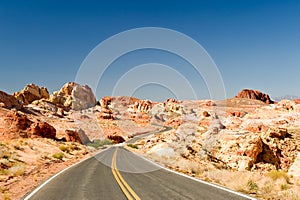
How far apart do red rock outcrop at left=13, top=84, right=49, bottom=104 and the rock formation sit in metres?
4.40

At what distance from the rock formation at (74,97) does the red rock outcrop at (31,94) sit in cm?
440

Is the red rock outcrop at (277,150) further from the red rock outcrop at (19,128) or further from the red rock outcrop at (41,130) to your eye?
the red rock outcrop at (41,130)

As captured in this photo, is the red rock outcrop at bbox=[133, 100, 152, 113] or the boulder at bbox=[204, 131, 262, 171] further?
the red rock outcrop at bbox=[133, 100, 152, 113]

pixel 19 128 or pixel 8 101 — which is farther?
pixel 8 101

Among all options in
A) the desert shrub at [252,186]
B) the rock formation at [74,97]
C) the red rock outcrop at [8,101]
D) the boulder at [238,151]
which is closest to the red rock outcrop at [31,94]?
the rock formation at [74,97]

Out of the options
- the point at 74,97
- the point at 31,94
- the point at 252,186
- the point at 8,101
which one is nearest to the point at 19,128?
the point at 252,186

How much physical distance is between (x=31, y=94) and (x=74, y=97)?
2093 cm

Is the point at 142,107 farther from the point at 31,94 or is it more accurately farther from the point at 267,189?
the point at 267,189

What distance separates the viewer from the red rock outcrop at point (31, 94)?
371 feet

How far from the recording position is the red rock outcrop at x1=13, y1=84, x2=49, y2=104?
11319 cm

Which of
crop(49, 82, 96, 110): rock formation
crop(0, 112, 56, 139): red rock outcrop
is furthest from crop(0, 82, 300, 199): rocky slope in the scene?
crop(49, 82, 96, 110): rock formation

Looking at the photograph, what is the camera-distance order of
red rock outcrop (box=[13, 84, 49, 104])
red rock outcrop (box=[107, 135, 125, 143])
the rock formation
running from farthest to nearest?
the rock formation → red rock outcrop (box=[13, 84, 49, 104]) → red rock outcrop (box=[107, 135, 125, 143])

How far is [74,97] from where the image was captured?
132m

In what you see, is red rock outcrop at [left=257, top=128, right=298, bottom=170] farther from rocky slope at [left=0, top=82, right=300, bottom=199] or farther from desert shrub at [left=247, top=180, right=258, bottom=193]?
desert shrub at [left=247, top=180, right=258, bottom=193]
